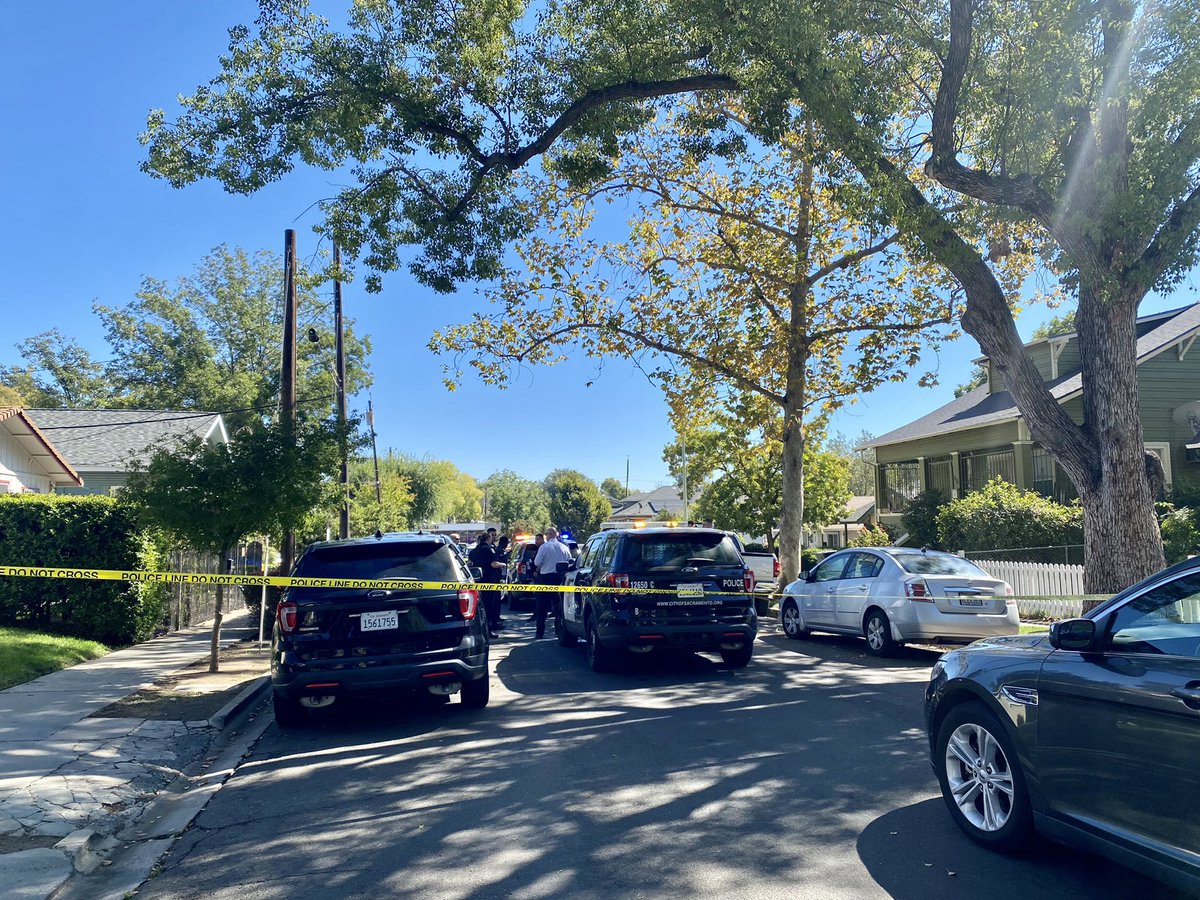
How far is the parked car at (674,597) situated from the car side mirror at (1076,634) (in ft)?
20.4

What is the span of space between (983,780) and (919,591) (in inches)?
273

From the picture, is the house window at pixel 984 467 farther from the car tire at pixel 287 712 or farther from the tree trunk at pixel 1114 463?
the car tire at pixel 287 712

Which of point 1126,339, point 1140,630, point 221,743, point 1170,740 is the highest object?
point 1126,339

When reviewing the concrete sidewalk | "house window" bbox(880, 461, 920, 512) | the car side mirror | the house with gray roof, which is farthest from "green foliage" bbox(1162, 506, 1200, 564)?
the concrete sidewalk

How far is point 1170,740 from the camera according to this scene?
143 inches

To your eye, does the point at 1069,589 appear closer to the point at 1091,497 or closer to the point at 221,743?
the point at 1091,497

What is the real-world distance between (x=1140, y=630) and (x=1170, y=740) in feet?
1.88

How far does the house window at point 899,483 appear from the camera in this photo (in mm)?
31203

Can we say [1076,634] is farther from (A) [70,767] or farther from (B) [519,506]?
(B) [519,506]

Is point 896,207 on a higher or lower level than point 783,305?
lower

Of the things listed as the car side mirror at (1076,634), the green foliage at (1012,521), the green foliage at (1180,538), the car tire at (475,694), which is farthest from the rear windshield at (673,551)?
the green foliage at (1012,521)

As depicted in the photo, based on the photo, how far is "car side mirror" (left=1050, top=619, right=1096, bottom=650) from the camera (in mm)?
4148

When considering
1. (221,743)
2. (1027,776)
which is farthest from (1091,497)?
(221,743)

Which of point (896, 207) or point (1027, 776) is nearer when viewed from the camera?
point (1027, 776)
